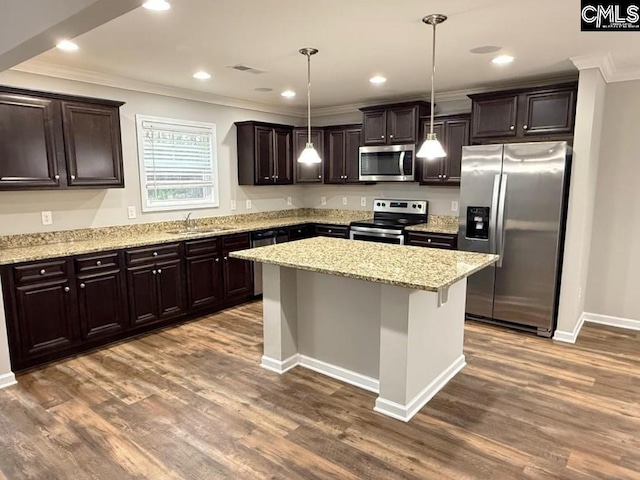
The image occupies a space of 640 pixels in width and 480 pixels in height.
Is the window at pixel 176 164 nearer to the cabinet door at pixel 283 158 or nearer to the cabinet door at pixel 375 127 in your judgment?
the cabinet door at pixel 283 158

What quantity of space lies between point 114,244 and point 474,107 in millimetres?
3855

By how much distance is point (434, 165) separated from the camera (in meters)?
5.04

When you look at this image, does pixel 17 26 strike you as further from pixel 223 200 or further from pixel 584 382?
pixel 584 382

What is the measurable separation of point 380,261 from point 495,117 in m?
2.46

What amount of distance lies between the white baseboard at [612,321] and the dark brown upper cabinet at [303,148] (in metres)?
3.72

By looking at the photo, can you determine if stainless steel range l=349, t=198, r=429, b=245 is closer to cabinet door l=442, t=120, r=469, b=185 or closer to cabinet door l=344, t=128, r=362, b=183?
cabinet door l=344, t=128, r=362, b=183

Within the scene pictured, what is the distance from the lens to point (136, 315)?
405 cm

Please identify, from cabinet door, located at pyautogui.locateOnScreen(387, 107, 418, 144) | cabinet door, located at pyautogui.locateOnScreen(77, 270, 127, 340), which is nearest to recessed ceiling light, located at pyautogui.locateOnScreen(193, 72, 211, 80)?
cabinet door, located at pyautogui.locateOnScreen(77, 270, 127, 340)

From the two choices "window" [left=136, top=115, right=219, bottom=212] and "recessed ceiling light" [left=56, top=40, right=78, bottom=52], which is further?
"window" [left=136, top=115, right=219, bottom=212]

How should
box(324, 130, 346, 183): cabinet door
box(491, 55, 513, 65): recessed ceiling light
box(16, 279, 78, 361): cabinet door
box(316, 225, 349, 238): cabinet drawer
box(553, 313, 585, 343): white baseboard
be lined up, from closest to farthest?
box(16, 279, 78, 361): cabinet door < box(491, 55, 513, 65): recessed ceiling light < box(553, 313, 585, 343): white baseboard < box(316, 225, 349, 238): cabinet drawer < box(324, 130, 346, 183): cabinet door

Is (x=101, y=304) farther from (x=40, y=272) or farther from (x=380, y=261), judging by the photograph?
(x=380, y=261)

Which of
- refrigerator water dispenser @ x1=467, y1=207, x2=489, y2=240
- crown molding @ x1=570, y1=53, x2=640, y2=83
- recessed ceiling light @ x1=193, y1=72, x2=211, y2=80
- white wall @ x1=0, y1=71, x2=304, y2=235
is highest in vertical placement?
recessed ceiling light @ x1=193, y1=72, x2=211, y2=80

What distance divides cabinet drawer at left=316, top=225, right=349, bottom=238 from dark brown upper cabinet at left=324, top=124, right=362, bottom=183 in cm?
69

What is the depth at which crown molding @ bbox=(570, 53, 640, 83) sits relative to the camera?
11.6 ft
